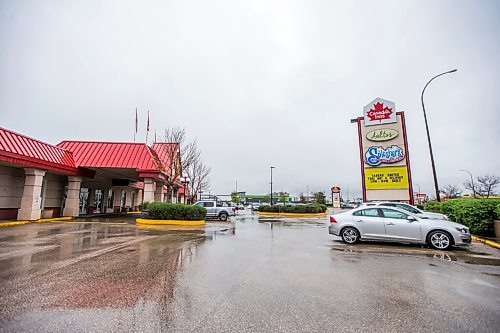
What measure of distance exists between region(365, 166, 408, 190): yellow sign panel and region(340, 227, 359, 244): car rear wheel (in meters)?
11.4

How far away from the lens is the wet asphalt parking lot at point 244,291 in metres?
3.30

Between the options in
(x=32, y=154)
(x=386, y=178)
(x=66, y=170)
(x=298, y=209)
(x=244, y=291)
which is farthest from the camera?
(x=298, y=209)

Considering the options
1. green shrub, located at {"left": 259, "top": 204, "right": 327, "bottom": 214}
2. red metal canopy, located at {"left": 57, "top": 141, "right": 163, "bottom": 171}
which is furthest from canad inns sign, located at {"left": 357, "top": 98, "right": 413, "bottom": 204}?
red metal canopy, located at {"left": 57, "top": 141, "right": 163, "bottom": 171}

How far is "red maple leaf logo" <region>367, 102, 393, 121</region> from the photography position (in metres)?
20.0

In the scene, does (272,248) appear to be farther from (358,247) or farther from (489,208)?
(489,208)

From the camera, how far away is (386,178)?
763 inches

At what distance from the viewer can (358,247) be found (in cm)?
903

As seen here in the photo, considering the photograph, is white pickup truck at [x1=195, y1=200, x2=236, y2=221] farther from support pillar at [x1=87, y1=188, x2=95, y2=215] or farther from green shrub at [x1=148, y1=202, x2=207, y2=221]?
support pillar at [x1=87, y1=188, x2=95, y2=215]

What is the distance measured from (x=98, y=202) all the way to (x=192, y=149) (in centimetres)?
1543

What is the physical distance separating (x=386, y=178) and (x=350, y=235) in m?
11.9

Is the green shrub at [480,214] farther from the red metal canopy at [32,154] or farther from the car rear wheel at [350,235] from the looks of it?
the red metal canopy at [32,154]

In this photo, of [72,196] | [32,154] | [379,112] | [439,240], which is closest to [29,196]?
[32,154]

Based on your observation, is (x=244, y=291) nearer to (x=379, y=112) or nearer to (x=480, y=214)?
(x=480, y=214)

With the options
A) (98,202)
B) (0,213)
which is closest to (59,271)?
(0,213)
